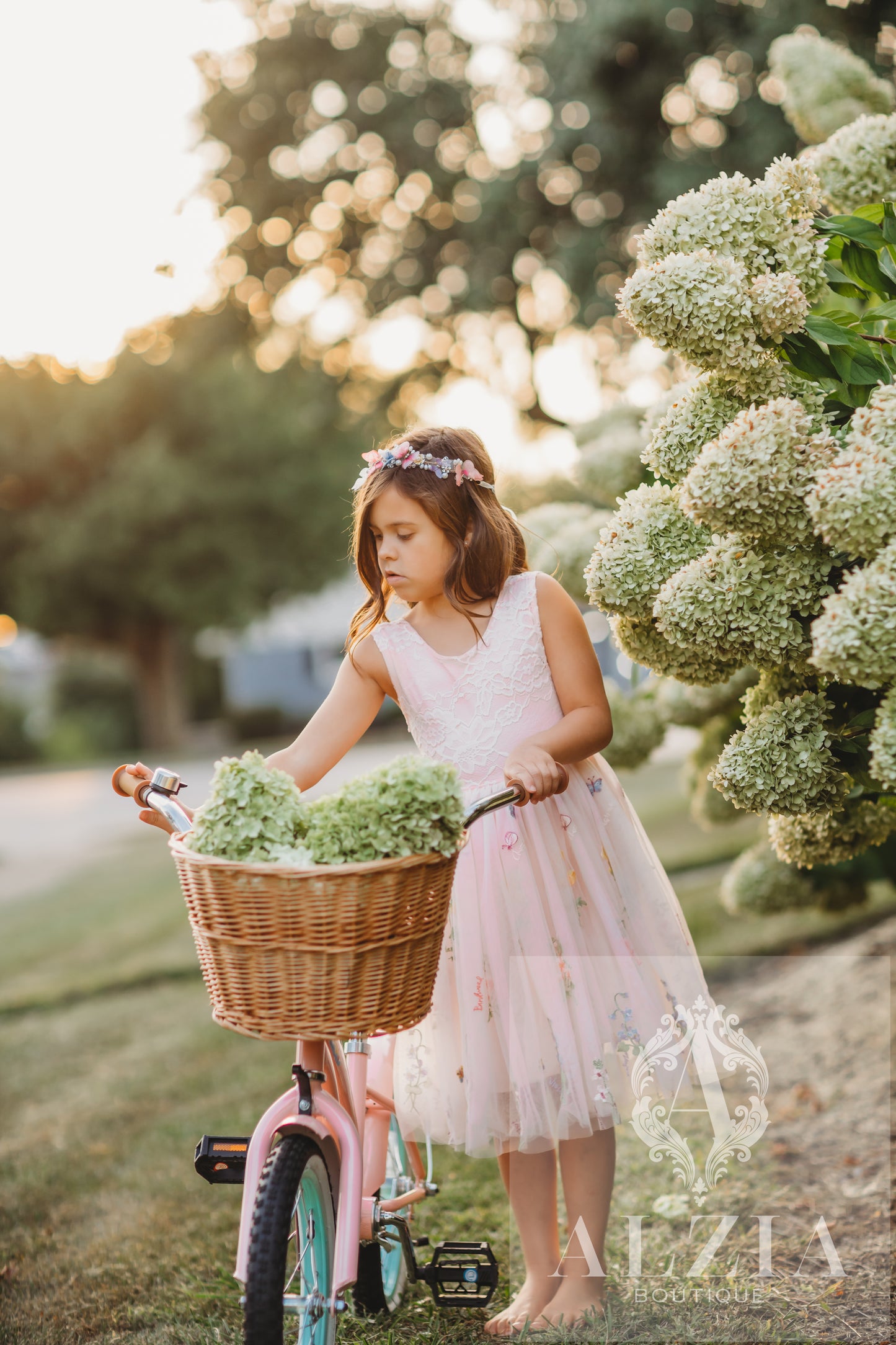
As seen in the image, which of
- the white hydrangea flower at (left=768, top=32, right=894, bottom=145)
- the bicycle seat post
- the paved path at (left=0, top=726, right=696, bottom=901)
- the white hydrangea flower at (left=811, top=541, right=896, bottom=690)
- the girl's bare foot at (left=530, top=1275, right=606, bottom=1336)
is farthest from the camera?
the paved path at (left=0, top=726, right=696, bottom=901)

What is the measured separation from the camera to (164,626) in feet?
82.7

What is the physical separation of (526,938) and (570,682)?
54 centimetres

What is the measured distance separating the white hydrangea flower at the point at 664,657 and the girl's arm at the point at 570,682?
0.53 feet

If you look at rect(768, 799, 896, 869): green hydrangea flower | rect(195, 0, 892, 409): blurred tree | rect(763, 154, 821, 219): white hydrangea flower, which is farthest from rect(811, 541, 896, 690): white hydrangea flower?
rect(195, 0, 892, 409): blurred tree

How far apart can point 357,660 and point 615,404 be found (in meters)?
1.95

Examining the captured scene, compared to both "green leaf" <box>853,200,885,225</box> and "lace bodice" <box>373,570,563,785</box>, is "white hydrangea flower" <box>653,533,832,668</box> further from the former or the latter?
"green leaf" <box>853,200,885,225</box>

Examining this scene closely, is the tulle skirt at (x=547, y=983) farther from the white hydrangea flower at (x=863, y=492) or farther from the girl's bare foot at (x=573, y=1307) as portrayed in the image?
the white hydrangea flower at (x=863, y=492)

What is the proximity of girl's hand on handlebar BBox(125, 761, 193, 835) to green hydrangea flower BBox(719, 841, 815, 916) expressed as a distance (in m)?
2.41

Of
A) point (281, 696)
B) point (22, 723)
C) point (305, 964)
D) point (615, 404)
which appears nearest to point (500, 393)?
point (615, 404)

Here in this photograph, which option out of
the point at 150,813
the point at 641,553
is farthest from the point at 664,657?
the point at 150,813

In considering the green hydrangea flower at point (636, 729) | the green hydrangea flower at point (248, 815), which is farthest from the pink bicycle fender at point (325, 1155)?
the green hydrangea flower at point (636, 729)

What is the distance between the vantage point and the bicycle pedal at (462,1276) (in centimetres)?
256

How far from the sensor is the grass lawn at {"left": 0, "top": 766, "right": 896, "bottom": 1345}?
9.20ft

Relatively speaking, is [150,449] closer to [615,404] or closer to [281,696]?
[281,696]
